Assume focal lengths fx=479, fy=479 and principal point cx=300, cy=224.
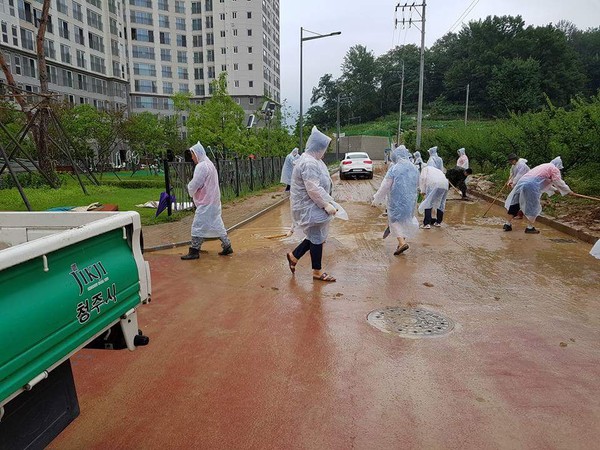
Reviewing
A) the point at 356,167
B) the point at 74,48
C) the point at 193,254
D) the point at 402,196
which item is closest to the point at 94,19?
the point at 74,48

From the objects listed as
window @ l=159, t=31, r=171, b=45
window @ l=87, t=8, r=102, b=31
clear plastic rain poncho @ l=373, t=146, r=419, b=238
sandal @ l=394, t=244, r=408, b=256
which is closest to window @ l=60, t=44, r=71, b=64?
window @ l=87, t=8, r=102, b=31

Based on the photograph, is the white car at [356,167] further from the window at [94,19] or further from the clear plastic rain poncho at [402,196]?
the window at [94,19]

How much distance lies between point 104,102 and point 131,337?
56272 millimetres

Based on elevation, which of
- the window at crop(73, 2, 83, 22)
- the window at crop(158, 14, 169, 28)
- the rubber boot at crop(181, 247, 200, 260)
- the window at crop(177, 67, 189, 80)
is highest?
the window at crop(158, 14, 169, 28)

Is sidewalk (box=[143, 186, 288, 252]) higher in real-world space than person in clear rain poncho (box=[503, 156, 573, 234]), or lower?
lower

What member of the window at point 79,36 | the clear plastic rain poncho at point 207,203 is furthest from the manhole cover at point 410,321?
the window at point 79,36

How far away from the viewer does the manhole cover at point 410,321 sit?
180 inches

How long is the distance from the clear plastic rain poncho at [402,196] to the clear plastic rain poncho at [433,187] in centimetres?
232

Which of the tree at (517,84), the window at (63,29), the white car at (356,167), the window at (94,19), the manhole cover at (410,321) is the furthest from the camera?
the tree at (517,84)

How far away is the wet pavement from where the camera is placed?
2971 millimetres

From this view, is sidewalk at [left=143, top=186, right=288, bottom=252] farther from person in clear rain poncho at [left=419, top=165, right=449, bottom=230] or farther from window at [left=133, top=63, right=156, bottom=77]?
window at [left=133, top=63, right=156, bottom=77]

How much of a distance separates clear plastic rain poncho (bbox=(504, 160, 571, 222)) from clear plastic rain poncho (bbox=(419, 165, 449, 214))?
138 cm

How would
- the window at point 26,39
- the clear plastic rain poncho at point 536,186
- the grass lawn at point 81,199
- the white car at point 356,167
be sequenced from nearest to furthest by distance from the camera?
the clear plastic rain poncho at point 536,186, the grass lawn at point 81,199, the white car at point 356,167, the window at point 26,39

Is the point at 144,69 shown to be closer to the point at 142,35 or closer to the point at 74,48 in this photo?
the point at 142,35
